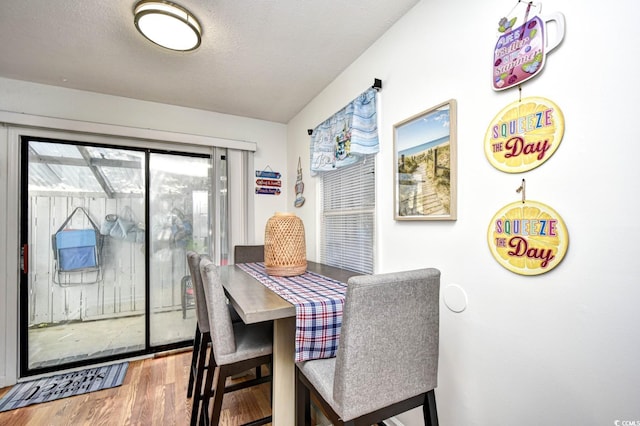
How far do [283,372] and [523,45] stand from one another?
1708 mm

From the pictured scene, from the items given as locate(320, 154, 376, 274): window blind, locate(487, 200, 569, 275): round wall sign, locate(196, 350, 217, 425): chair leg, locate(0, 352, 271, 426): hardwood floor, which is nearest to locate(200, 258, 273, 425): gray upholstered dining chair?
locate(196, 350, 217, 425): chair leg

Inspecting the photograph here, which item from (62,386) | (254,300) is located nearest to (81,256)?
(62,386)

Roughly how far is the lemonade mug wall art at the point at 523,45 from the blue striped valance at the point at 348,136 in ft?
2.51

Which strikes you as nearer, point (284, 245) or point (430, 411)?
point (430, 411)

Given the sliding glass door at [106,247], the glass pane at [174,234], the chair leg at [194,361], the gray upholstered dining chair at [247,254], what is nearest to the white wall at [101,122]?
the sliding glass door at [106,247]

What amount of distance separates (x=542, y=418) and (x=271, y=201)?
271cm

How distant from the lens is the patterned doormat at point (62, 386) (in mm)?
→ 1955

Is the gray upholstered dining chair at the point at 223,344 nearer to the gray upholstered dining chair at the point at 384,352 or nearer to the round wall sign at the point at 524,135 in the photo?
the gray upholstered dining chair at the point at 384,352

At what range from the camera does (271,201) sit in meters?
3.15

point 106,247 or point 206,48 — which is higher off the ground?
point 206,48

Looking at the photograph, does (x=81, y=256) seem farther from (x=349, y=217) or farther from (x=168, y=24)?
(x=349, y=217)

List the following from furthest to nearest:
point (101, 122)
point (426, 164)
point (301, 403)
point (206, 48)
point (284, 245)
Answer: point (101, 122) < point (206, 48) < point (284, 245) < point (426, 164) < point (301, 403)

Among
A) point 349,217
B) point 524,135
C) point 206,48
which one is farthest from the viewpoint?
point 349,217

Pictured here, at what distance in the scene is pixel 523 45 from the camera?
1000 millimetres
